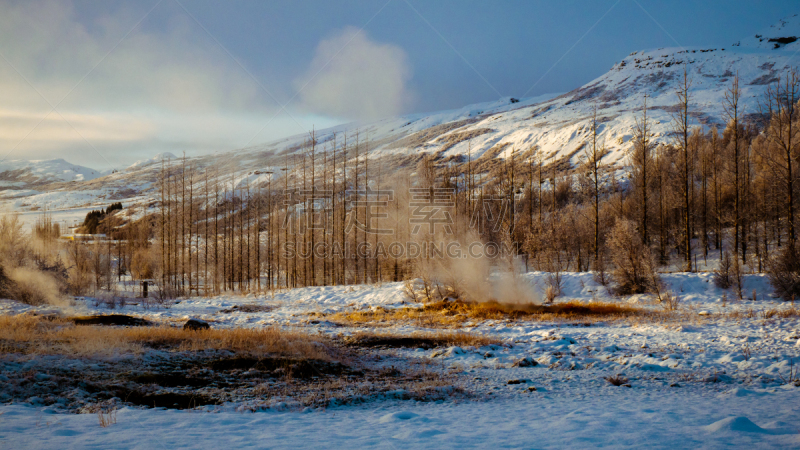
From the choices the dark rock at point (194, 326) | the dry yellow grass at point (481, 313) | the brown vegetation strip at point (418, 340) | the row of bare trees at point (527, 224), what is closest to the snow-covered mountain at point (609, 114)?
the row of bare trees at point (527, 224)

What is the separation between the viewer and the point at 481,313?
1898cm

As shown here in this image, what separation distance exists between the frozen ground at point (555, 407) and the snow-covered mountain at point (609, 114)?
194 feet

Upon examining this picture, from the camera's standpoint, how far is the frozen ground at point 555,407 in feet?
16.6

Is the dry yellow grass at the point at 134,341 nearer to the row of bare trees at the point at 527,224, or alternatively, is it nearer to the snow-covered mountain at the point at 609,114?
the row of bare trees at the point at 527,224

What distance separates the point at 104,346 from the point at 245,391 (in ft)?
15.6

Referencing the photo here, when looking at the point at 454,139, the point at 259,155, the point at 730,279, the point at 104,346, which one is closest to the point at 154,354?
the point at 104,346

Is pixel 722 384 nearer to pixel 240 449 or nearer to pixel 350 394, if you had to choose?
pixel 350 394

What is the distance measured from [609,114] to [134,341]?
10999 cm

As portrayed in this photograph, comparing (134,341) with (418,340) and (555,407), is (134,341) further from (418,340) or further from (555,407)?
(555,407)

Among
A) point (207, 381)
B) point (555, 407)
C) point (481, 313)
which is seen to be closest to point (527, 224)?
point (481, 313)

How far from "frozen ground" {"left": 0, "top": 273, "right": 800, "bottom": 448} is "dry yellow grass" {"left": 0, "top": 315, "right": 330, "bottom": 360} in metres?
2.20

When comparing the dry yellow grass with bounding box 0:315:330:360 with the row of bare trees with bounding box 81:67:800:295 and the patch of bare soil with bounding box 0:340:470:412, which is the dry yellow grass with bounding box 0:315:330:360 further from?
the row of bare trees with bounding box 81:67:800:295

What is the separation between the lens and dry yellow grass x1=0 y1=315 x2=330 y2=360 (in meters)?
9.65

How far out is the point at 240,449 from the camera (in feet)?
15.4
